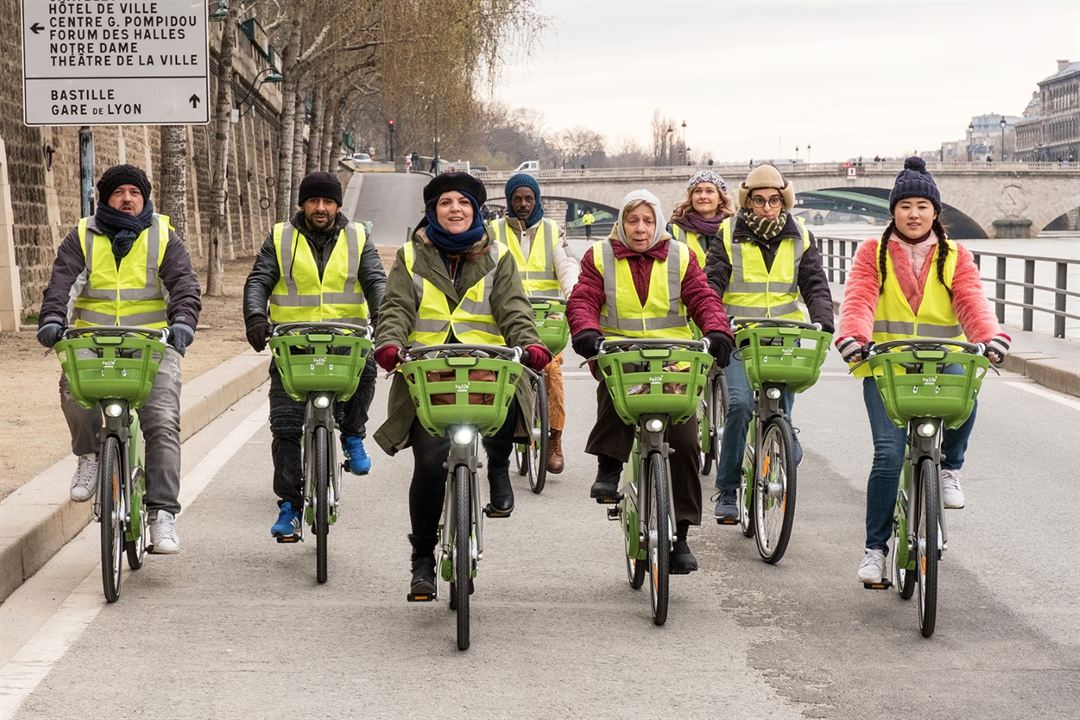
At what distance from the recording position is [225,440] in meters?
11.5

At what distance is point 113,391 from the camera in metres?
6.62

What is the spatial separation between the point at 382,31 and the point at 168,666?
29.2 meters

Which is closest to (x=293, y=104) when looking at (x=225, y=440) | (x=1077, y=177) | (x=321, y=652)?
(x=225, y=440)

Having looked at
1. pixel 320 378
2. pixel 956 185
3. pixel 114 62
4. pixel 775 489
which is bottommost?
pixel 956 185

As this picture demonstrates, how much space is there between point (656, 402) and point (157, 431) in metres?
2.23

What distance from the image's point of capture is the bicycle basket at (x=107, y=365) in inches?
259

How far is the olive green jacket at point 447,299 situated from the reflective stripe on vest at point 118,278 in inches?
53.4

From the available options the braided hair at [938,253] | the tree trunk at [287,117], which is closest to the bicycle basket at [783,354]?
the braided hair at [938,253]

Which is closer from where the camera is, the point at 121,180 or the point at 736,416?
the point at 121,180

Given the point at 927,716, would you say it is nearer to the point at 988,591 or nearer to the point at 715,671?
the point at 715,671

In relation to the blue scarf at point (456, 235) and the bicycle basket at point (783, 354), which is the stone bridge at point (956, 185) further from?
the blue scarf at point (456, 235)

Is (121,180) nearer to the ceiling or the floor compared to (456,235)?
nearer to the ceiling

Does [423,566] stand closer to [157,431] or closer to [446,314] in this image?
[446,314]

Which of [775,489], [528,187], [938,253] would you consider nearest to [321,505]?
[775,489]
